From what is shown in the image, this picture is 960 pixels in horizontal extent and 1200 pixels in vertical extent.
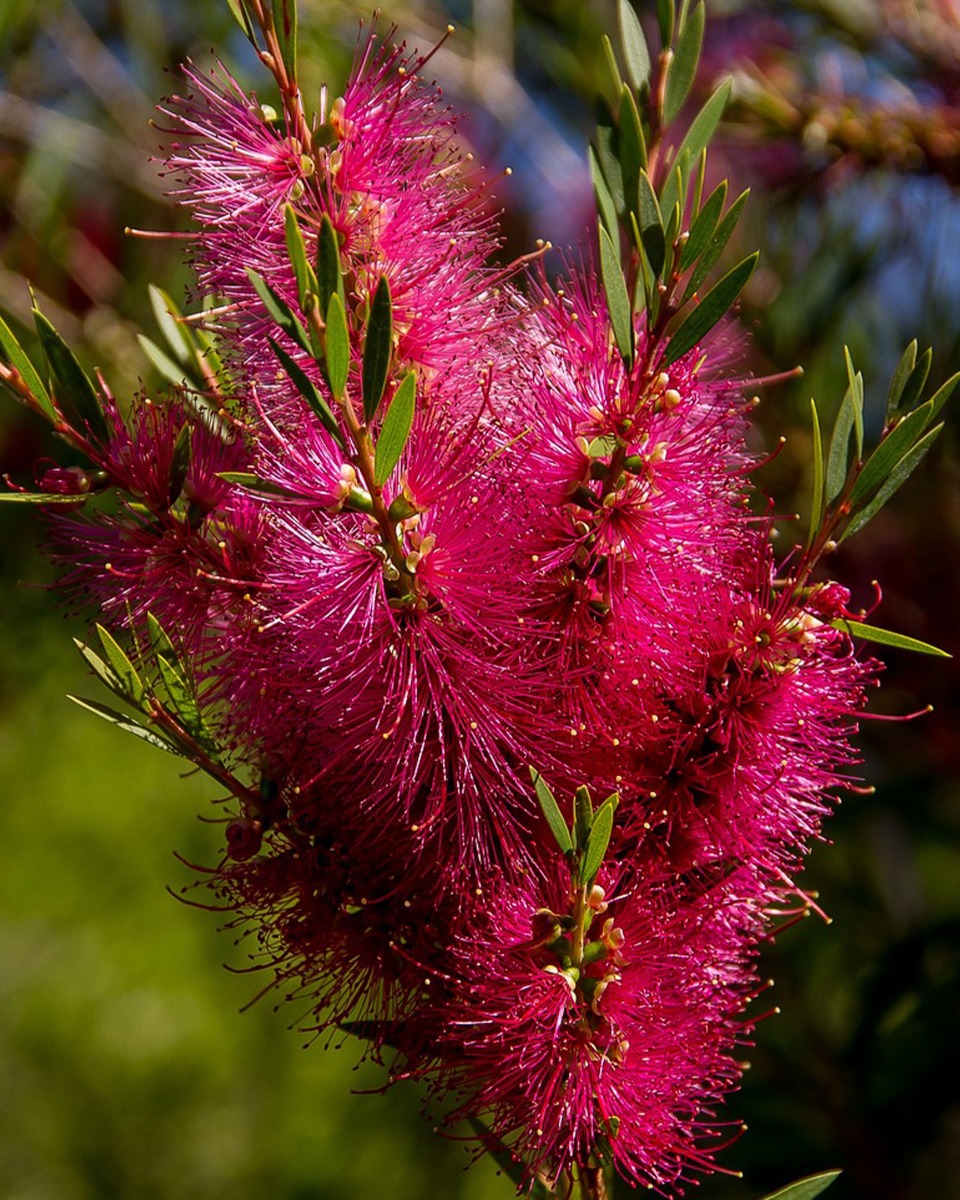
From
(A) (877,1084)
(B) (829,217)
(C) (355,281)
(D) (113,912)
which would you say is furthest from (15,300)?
(D) (113,912)

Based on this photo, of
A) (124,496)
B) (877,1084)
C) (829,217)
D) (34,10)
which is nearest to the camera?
(124,496)

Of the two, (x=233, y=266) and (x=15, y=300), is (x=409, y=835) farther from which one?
(x=15, y=300)

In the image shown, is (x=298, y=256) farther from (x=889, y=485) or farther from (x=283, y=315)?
(x=889, y=485)

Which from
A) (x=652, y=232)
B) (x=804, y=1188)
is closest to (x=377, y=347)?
(x=652, y=232)

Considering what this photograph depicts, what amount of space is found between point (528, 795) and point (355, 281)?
28 cm

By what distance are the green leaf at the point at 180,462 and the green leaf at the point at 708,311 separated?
0.26 meters

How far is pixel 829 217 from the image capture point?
4.71 feet

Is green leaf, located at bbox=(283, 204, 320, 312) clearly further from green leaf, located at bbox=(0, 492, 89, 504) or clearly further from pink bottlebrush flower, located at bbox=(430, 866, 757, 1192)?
pink bottlebrush flower, located at bbox=(430, 866, 757, 1192)

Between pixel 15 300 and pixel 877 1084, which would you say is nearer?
pixel 877 1084

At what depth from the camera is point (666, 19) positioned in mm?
623

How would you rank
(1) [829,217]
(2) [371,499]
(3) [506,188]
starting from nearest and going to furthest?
(2) [371,499] < (1) [829,217] < (3) [506,188]

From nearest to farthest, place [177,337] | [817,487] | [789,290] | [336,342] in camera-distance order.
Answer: [336,342]
[817,487]
[177,337]
[789,290]

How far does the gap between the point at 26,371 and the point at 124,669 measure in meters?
0.16

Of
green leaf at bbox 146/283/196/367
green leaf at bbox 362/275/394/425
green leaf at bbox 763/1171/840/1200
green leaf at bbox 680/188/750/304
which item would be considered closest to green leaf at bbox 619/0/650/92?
green leaf at bbox 680/188/750/304
